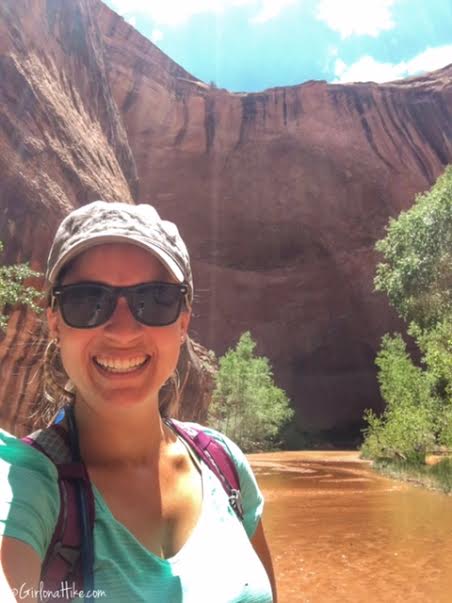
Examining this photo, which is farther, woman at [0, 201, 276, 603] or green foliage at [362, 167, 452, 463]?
green foliage at [362, 167, 452, 463]

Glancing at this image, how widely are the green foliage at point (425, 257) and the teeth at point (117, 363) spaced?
1302 centimetres

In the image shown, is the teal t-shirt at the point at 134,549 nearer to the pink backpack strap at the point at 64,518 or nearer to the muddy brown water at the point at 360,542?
the pink backpack strap at the point at 64,518

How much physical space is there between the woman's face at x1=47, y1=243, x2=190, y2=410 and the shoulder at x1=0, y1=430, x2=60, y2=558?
21 centimetres

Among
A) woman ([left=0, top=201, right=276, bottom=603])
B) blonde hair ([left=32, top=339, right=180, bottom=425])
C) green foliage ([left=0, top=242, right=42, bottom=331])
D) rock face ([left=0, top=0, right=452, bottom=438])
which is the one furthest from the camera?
rock face ([left=0, top=0, right=452, bottom=438])

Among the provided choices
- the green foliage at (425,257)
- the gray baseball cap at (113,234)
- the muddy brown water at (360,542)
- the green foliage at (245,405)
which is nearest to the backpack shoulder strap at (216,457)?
the gray baseball cap at (113,234)

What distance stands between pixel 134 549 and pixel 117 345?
1.19ft

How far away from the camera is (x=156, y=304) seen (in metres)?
1.13

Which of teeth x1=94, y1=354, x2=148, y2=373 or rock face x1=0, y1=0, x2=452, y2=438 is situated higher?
rock face x1=0, y1=0, x2=452, y2=438

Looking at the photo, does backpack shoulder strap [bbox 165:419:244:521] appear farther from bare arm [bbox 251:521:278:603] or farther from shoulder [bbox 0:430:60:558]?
shoulder [bbox 0:430:60:558]

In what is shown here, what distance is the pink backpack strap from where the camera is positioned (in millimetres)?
826

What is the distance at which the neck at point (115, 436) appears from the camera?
3.52ft

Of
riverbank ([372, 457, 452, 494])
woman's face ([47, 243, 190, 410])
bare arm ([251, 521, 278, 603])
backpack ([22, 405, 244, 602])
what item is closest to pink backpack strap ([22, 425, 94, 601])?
backpack ([22, 405, 244, 602])

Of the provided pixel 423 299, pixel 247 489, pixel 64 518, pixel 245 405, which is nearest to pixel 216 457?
pixel 247 489

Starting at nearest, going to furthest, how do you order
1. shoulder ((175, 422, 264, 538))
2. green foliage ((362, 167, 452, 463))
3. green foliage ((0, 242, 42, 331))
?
1. shoulder ((175, 422, 264, 538))
2. green foliage ((0, 242, 42, 331))
3. green foliage ((362, 167, 452, 463))
